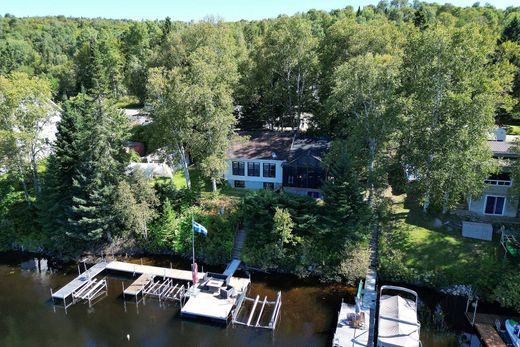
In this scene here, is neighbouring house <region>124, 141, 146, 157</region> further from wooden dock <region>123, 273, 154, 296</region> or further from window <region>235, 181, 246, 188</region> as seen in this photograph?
wooden dock <region>123, 273, 154, 296</region>

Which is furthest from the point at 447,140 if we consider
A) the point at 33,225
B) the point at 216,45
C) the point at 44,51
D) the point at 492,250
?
the point at 44,51

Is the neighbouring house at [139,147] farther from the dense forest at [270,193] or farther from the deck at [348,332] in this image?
the deck at [348,332]

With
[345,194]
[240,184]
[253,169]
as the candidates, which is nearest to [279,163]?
[253,169]

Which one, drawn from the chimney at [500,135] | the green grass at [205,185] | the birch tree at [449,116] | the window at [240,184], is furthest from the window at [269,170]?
the chimney at [500,135]

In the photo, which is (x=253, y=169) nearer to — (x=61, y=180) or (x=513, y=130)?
(x=61, y=180)

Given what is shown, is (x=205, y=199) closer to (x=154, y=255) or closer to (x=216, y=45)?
(x=154, y=255)

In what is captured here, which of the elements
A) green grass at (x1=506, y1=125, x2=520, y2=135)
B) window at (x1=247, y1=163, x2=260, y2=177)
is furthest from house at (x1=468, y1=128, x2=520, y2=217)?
window at (x1=247, y1=163, x2=260, y2=177)
